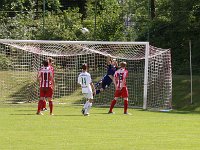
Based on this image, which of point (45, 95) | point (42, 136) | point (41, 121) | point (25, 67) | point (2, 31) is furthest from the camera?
point (2, 31)

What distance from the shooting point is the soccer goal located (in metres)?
31.3

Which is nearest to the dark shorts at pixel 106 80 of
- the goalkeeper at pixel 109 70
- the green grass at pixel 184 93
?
the goalkeeper at pixel 109 70

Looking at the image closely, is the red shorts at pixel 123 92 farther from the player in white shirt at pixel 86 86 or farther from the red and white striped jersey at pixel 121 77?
the player in white shirt at pixel 86 86

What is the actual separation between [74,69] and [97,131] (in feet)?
50.0

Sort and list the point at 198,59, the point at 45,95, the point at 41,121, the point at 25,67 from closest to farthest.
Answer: the point at 41,121 → the point at 45,95 → the point at 25,67 → the point at 198,59

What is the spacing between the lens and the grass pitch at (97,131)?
1598cm

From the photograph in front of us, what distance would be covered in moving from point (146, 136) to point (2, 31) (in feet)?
78.8

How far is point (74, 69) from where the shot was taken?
112 feet

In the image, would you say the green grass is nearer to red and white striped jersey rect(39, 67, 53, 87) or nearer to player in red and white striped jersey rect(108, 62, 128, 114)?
player in red and white striped jersey rect(108, 62, 128, 114)

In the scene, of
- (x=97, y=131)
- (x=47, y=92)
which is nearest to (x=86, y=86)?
(x=47, y=92)

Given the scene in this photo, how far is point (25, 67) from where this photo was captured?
107 ft

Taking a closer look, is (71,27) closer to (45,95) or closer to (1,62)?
(1,62)

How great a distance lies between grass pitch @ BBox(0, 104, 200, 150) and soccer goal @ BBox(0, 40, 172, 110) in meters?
4.52

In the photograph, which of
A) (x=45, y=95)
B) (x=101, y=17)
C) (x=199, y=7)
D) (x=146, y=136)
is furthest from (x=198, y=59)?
(x=146, y=136)
